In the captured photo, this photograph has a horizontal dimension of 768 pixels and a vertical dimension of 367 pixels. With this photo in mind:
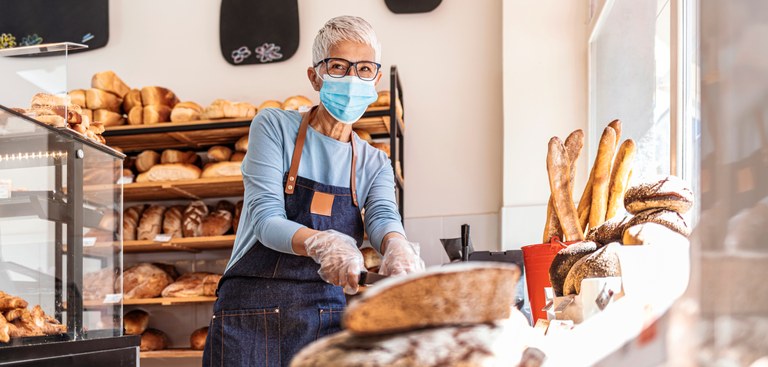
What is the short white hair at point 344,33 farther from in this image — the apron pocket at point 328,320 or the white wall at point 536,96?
the white wall at point 536,96

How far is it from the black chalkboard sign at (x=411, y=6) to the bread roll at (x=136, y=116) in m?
1.49

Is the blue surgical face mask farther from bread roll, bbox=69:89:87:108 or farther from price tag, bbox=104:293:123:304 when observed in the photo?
bread roll, bbox=69:89:87:108

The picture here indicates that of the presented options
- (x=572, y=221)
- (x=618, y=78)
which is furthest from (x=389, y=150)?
(x=572, y=221)

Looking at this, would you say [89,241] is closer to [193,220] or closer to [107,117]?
[193,220]

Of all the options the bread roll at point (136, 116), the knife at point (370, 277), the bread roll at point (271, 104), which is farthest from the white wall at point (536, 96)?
the knife at point (370, 277)

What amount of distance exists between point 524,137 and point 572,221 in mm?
2022

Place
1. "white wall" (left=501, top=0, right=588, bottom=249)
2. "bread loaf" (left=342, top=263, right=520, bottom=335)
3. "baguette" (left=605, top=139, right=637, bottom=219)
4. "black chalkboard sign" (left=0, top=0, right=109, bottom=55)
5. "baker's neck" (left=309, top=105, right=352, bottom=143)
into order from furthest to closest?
"black chalkboard sign" (left=0, top=0, right=109, bottom=55), "white wall" (left=501, top=0, right=588, bottom=249), "baker's neck" (left=309, top=105, right=352, bottom=143), "baguette" (left=605, top=139, right=637, bottom=219), "bread loaf" (left=342, top=263, right=520, bottom=335)

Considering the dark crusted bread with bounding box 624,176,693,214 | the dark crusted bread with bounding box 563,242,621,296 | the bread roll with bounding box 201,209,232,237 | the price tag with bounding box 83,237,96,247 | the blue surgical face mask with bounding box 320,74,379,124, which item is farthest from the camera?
the bread roll with bounding box 201,209,232,237

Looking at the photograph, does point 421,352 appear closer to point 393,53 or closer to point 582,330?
point 582,330

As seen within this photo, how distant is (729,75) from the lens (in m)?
0.44

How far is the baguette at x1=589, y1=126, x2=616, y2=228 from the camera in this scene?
1866mm

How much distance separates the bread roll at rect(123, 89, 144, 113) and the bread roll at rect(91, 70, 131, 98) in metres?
0.07

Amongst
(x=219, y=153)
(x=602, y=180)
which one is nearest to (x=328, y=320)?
(x=602, y=180)

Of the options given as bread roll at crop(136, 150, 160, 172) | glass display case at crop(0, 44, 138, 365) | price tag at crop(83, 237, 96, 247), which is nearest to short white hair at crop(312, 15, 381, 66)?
glass display case at crop(0, 44, 138, 365)
